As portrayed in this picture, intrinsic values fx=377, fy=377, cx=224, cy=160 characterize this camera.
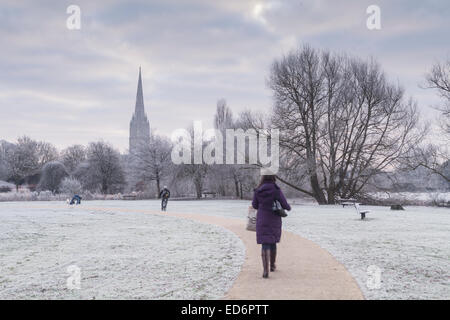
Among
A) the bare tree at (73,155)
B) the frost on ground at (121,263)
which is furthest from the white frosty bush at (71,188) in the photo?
the frost on ground at (121,263)

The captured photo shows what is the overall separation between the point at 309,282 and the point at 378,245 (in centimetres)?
503

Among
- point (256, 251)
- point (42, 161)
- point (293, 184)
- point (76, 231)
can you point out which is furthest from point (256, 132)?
point (42, 161)

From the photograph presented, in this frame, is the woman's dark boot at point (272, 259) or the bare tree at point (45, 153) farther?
the bare tree at point (45, 153)

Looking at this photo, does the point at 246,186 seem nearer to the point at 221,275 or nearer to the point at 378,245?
the point at 378,245

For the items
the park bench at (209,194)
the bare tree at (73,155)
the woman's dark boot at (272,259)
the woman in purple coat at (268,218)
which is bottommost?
the park bench at (209,194)

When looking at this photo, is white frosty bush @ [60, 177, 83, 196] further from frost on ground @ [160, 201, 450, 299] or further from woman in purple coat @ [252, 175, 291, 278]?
woman in purple coat @ [252, 175, 291, 278]

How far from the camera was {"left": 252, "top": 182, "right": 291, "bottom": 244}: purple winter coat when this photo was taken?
6777 millimetres

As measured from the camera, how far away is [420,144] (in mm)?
31750

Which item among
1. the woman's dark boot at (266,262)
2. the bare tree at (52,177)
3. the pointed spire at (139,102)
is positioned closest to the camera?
the woman's dark boot at (266,262)

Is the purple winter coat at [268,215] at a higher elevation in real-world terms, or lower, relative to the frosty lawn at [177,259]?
higher

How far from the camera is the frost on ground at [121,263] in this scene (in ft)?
19.7

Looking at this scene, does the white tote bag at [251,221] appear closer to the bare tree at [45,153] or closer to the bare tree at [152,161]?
the bare tree at [152,161]

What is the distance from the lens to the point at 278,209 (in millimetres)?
6836

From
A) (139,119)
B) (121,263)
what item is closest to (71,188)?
(121,263)
